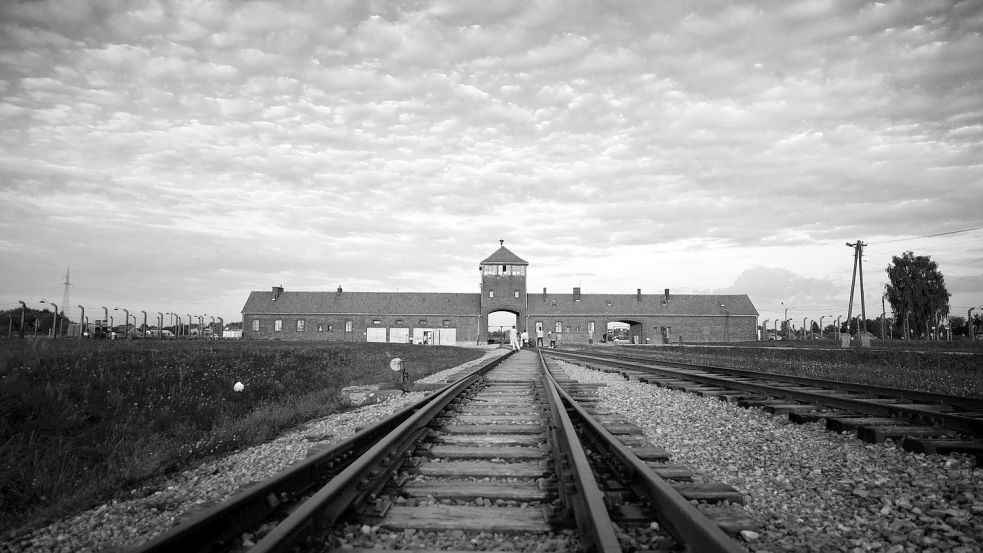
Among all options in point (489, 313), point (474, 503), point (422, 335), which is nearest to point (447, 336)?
point (422, 335)

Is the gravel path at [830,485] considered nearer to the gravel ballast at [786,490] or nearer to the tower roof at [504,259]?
the gravel ballast at [786,490]

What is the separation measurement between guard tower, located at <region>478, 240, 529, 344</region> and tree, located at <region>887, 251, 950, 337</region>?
147 ft

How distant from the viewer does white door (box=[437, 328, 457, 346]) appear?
2512 inches

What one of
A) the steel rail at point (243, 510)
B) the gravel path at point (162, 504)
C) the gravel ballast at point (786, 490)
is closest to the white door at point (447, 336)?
the gravel ballast at point (786, 490)

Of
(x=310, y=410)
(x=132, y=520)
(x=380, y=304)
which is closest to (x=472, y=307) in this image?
(x=380, y=304)

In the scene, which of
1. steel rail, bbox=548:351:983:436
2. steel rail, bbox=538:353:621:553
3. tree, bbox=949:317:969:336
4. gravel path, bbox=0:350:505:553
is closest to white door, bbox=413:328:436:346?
steel rail, bbox=548:351:983:436

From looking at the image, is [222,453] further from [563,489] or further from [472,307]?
[472,307]

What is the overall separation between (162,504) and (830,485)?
465 cm

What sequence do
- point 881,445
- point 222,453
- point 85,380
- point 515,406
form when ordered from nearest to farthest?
1. point 881,445
2. point 222,453
3. point 85,380
4. point 515,406

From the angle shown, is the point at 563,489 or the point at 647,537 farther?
the point at 563,489

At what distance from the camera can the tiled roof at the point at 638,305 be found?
67.0m

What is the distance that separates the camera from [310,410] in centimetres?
826

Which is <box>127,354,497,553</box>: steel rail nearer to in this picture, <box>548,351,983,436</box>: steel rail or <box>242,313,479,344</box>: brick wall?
<box>548,351,983,436</box>: steel rail

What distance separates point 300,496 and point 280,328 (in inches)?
2637
